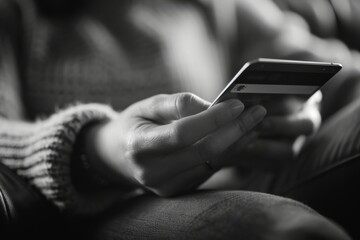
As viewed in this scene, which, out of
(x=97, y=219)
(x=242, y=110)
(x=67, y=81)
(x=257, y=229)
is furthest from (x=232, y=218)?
(x=67, y=81)

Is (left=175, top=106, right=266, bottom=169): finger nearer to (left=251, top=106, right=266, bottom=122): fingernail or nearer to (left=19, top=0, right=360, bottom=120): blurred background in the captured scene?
(left=251, top=106, right=266, bottom=122): fingernail

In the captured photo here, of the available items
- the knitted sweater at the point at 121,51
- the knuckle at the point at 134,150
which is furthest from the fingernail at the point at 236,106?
the knitted sweater at the point at 121,51

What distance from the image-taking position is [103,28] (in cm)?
81

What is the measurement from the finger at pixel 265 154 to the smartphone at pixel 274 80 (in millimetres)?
114

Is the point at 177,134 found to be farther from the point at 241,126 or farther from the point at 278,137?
the point at 278,137

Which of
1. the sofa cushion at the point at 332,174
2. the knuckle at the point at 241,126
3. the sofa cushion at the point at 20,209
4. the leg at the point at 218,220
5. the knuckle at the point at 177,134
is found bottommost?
the sofa cushion at the point at 332,174

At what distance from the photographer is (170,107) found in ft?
1.38

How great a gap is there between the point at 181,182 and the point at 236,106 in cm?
11

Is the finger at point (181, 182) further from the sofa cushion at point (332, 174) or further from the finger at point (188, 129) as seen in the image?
the sofa cushion at point (332, 174)

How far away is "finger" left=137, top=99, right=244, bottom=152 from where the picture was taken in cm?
39

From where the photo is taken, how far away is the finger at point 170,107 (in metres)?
0.42

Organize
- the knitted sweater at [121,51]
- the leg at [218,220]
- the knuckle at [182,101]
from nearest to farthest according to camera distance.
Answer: the leg at [218,220] → the knuckle at [182,101] → the knitted sweater at [121,51]

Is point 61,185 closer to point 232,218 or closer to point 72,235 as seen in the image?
point 72,235

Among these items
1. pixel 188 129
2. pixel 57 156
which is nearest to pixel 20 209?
pixel 57 156
